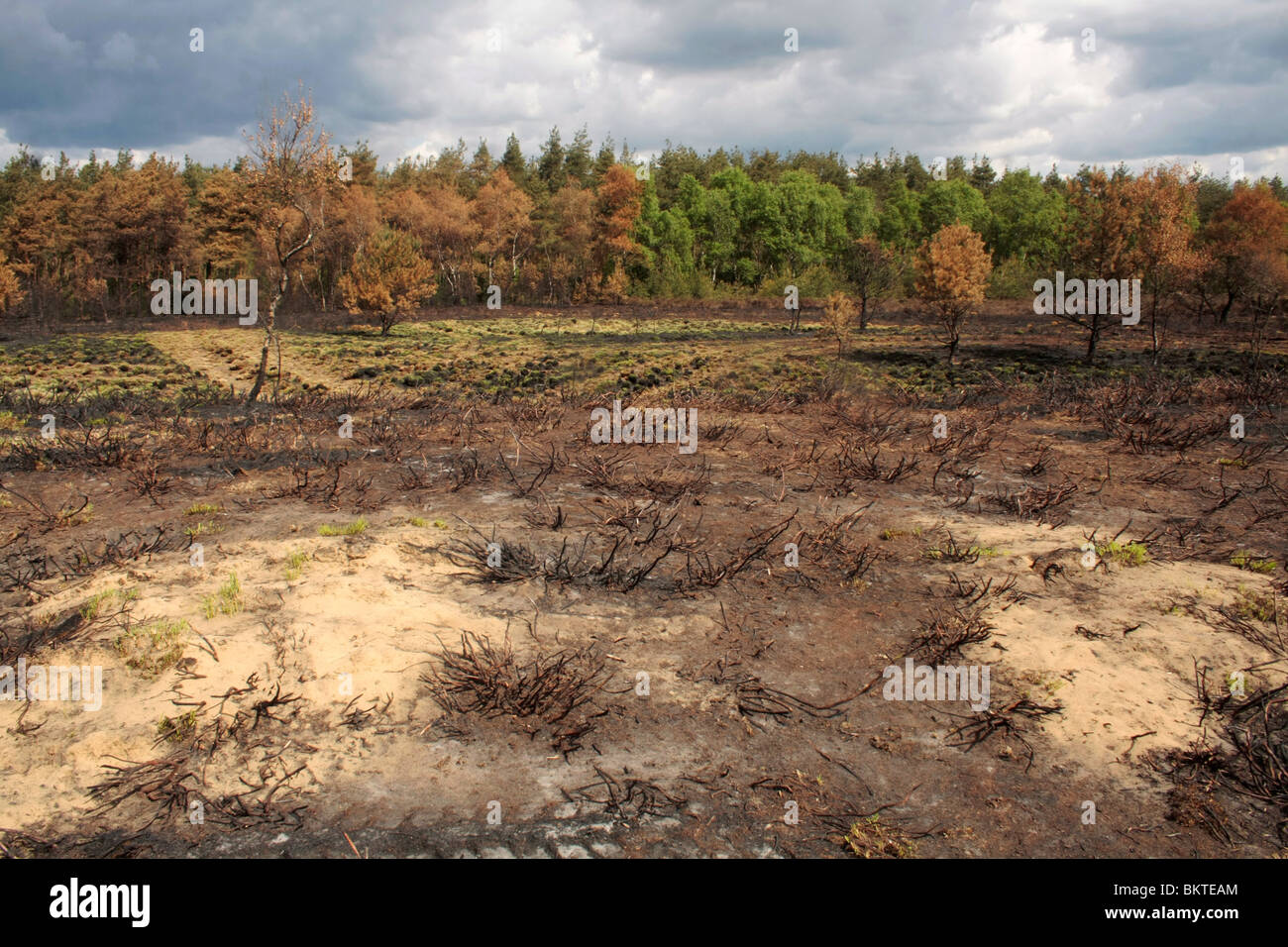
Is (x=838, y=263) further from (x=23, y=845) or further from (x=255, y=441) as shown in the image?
(x=23, y=845)

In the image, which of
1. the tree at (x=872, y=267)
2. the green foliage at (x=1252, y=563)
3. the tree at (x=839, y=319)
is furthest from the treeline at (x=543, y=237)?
the green foliage at (x=1252, y=563)

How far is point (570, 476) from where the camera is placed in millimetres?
10734

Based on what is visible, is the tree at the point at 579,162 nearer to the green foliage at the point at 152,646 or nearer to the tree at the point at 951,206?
the tree at the point at 951,206

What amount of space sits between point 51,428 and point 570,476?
8625mm

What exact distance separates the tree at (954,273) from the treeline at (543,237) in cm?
309

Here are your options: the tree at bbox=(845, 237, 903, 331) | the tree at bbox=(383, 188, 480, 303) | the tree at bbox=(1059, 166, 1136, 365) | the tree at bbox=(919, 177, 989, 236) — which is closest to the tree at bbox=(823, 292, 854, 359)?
the tree at bbox=(845, 237, 903, 331)

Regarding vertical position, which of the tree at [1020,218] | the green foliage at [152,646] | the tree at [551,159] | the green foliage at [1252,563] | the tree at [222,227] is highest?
the tree at [551,159]

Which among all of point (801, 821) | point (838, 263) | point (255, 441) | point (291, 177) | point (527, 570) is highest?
point (838, 263)

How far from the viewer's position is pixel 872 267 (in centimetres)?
3788

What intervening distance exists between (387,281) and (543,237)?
24.9 metres

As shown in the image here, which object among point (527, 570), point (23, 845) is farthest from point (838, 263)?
point (23, 845)

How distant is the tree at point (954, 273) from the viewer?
101 feet

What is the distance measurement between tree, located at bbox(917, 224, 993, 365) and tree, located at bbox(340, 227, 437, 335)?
2270cm

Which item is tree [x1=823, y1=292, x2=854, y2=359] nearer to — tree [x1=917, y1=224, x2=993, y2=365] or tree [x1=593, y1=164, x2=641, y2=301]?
tree [x1=917, y1=224, x2=993, y2=365]
